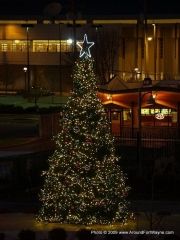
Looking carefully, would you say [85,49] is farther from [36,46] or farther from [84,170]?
[36,46]

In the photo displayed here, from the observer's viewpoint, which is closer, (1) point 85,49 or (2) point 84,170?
(2) point 84,170

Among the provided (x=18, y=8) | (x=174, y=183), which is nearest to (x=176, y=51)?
(x=18, y=8)

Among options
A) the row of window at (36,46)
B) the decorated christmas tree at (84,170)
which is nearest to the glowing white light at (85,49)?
the decorated christmas tree at (84,170)

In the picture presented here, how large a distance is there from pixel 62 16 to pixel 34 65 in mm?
6431

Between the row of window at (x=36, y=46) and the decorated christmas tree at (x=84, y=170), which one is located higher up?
the row of window at (x=36, y=46)

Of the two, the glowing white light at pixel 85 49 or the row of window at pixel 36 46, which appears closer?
the glowing white light at pixel 85 49

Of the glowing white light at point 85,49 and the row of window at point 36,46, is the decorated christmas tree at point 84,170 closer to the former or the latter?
the glowing white light at point 85,49

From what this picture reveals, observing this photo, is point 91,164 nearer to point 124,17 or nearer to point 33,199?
point 33,199

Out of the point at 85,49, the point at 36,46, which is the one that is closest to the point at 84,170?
the point at 85,49

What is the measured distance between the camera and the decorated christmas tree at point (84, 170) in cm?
1862

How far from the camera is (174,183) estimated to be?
2444 centimetres

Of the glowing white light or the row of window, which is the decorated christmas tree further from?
the row of window

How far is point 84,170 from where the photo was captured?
18.6 meters

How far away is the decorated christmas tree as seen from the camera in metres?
18.6
